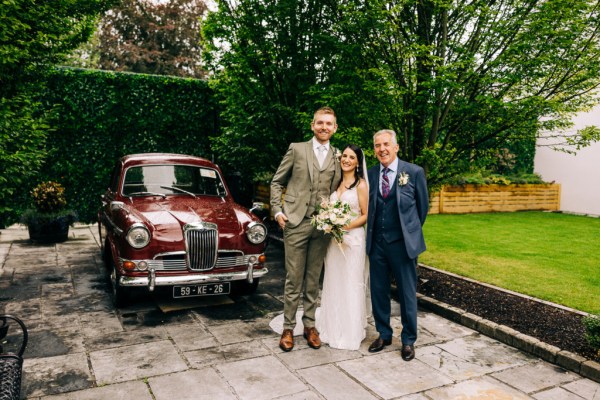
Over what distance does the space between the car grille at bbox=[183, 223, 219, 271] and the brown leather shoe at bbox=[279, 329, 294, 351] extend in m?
1.36

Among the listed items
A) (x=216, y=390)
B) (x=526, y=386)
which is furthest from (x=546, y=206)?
(x=216, y=390)

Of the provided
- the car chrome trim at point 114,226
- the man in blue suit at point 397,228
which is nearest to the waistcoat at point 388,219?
the man in blue suit at point 397,228

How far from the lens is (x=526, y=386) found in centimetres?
373

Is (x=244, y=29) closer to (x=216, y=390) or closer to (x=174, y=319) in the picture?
(x=174, y=319)

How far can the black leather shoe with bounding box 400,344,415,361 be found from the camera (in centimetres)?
416

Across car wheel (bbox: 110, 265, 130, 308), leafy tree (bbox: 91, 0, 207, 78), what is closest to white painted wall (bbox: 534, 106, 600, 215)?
car wheel (bbox: 110, 265, 130, 308)

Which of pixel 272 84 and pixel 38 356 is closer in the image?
pixel 38 356

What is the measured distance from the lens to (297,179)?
4383 millimetres

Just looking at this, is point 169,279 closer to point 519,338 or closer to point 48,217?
point 519,338

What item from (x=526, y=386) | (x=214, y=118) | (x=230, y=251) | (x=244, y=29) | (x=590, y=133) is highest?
(x=244, y=29)

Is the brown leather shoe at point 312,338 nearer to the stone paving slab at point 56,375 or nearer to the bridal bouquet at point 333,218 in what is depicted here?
the bridal bouquet at point 333,218

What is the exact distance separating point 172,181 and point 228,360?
3.29 m

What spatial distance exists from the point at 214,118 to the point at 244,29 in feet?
15.6

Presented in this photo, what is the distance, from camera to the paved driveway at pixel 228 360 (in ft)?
11.6
